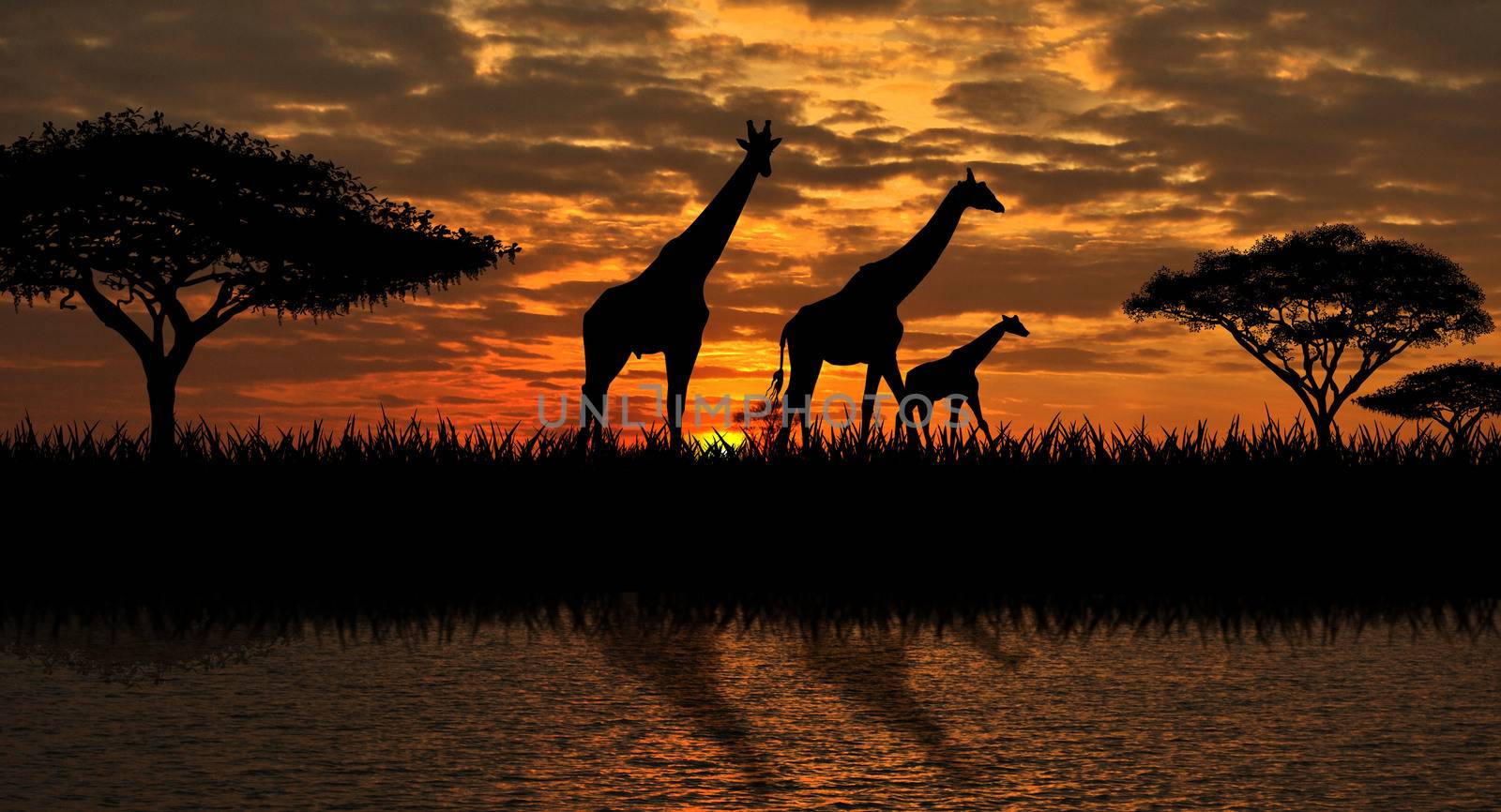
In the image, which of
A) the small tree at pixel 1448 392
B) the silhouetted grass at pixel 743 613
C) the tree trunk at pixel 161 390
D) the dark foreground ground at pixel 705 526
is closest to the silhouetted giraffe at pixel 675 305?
the dark foreground ground at pixel 705 526

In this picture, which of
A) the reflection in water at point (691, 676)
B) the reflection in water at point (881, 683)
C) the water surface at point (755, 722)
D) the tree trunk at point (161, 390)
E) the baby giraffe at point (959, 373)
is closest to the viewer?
the water surface at point (755, 722)

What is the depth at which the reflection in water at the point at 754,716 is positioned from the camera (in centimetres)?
630

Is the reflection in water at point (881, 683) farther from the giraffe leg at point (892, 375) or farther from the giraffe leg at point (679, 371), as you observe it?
the giraffe leg at point (892, 375)

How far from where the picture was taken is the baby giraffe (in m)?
26.1

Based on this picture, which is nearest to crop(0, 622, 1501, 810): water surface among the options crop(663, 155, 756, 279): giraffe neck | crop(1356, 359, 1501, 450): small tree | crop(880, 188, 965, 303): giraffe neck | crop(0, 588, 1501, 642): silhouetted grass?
crop(0, 588, 1501, 642): silhouetted grass

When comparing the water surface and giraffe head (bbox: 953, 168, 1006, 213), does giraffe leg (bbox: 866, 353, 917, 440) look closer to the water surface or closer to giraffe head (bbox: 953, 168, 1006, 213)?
giraffe head (bbox: 953, 168, 1006, 213)

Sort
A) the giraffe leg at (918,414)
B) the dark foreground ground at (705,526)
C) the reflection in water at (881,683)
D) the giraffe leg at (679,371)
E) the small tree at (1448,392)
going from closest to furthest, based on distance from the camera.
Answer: the reflection in water at (881,683)
the dark foreground ground at (705,526)
the giraffe leg at (679,371)
the giraffe leg at (918,414)
the small tree at (1448,392)

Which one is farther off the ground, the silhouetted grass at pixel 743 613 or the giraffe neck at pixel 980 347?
the giraffe neck at pixel 980 347

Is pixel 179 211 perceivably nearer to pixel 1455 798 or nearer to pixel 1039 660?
pixel 1039 660

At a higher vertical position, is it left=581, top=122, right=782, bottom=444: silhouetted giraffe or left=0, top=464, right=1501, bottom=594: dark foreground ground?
left=581, top=122, right=782, bottom=444: silhouetted giraffe

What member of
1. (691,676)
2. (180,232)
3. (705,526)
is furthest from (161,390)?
(691,676)

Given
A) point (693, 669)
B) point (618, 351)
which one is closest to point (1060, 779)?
point (693, 669)

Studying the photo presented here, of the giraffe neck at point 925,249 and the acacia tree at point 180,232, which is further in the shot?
the acacia tree at point 180,232

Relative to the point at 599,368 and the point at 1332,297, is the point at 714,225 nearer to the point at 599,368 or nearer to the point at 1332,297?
the point at 599,368
